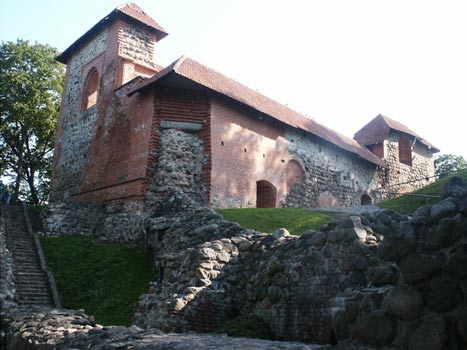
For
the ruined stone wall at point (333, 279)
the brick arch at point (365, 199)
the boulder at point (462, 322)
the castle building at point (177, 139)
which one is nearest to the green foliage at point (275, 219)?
the ruined stone wall at point (333, 279)

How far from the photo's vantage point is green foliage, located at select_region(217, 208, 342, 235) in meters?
13.2

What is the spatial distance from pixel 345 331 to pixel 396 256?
64 cm

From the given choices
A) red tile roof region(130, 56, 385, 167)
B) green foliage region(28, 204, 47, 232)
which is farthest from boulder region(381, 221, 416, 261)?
green foliage region(28, 204, 47, 232)

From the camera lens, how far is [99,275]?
1317cm

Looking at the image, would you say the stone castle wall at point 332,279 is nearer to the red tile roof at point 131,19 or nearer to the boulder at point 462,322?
the boulder at point 462,322

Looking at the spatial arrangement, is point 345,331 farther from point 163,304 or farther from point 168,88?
point 168,88

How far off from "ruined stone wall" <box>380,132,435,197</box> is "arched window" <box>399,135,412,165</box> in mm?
299

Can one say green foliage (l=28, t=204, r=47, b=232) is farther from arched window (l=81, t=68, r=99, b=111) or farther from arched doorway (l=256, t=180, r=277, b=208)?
arched doorway (l=256, t=180, r=277, b=208)

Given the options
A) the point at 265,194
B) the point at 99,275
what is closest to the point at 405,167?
the point at 265,194

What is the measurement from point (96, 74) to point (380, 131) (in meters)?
17.9

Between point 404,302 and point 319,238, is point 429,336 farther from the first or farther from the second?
point 319,238

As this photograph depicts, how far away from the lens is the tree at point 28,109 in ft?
92.3

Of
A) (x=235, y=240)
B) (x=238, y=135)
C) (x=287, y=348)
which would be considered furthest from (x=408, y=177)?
(x=287, y=348)

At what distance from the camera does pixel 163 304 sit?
8.20m
